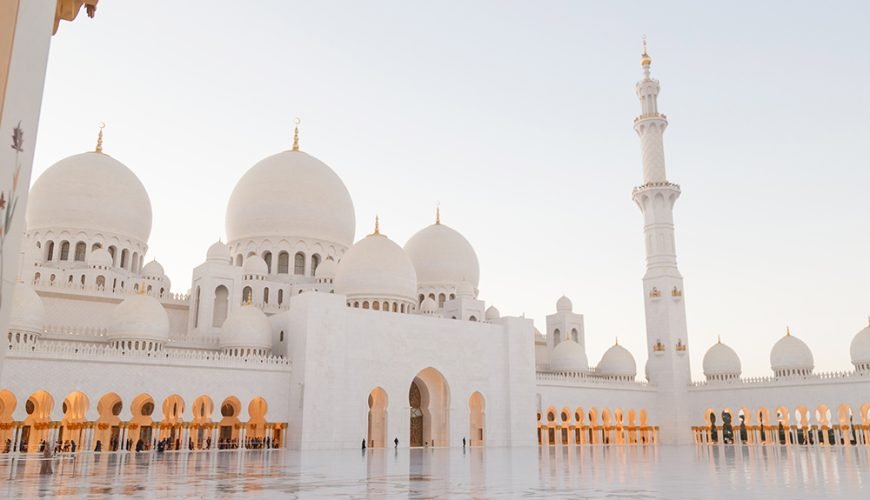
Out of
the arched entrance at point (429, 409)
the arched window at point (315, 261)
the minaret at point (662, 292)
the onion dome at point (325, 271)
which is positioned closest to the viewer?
the arched entrance at point (429, 409)

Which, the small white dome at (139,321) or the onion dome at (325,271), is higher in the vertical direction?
the onion dome at (325,271)

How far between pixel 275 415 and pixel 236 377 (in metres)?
1.93

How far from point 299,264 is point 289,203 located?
2.78 meters

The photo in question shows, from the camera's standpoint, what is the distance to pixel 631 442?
35.2 m

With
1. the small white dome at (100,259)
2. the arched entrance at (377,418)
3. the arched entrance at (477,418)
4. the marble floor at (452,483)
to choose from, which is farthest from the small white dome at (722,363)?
the small white dome at (100,259)

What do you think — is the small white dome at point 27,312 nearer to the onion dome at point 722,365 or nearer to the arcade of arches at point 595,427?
the arcade of arches at point 595,427

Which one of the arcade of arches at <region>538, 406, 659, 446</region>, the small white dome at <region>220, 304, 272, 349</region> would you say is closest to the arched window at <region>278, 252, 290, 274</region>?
the small white dome at <region>220, 304, 272, 349</region>

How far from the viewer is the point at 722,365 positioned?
35125 mm

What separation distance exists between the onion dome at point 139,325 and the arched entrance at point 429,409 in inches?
371

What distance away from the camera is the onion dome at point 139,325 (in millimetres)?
23812

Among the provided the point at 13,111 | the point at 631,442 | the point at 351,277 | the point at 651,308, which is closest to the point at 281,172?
the point at 351,277

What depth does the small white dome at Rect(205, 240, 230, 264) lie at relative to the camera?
29.5 m

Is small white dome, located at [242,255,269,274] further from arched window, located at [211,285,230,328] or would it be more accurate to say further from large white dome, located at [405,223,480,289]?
large white dome, located at [405,223,480,289]

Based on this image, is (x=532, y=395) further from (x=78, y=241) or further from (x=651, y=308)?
(x=78, y=241)
